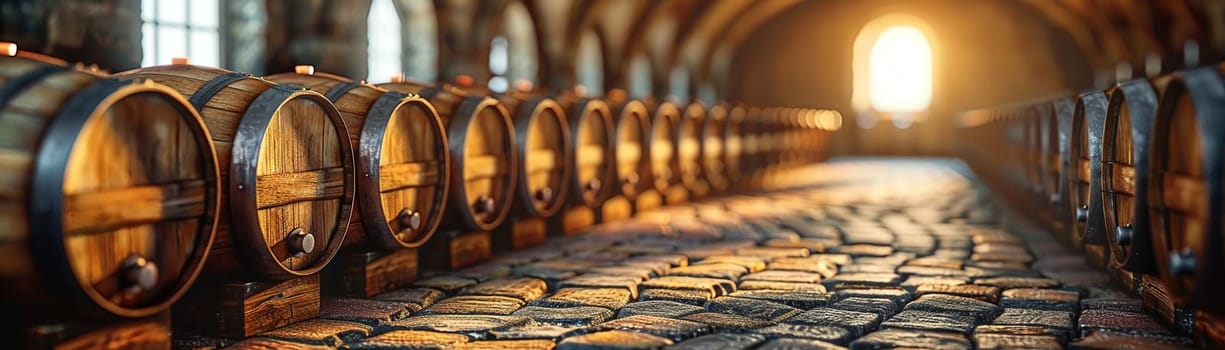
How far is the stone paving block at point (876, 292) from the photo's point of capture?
145 inches

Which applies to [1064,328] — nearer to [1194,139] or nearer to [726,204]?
[1194,139]

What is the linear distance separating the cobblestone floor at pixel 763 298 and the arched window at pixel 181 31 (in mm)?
3059

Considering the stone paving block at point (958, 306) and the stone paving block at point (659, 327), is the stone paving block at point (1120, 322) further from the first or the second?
the stone paving block at point (659, 327)

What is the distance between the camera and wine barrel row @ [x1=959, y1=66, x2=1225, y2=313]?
227 centimetres

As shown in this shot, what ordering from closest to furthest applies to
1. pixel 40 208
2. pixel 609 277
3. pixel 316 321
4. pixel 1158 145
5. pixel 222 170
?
pixel 40 208, pixel 1158 145, pixel 222 170, pixel 316 321, pixel 609 277

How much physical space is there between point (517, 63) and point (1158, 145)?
11251 millimetres

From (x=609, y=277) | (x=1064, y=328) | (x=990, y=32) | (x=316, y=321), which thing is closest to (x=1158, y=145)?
(x=1064, y=328)

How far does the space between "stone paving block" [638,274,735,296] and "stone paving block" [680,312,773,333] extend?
0.46 m

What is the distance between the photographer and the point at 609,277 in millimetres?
4180

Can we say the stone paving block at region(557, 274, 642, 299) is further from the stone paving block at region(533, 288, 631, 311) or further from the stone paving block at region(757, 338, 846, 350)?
the stone paving block at region(757, 338, 846, 350)

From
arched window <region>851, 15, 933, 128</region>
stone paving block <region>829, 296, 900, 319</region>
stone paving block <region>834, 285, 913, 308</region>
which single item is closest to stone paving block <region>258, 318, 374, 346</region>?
stone paving block <region>829, 296, 900, 319</region>

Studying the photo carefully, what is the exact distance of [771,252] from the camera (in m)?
5.05

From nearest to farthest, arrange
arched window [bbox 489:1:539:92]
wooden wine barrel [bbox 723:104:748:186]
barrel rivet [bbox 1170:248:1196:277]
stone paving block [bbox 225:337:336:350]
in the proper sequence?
barrel rivet [bbox 1170:248:1196:277], stone paving block [bbox 225:337:336:350], wooden wine barrel [bbox 723:104:748:186], arched window [bbox 489:1:539:92]

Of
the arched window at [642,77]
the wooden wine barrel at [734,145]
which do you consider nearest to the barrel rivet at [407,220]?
the wooden wine barrel at [734,145]
